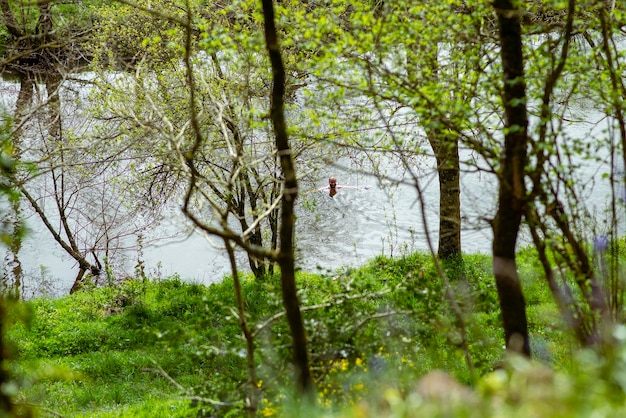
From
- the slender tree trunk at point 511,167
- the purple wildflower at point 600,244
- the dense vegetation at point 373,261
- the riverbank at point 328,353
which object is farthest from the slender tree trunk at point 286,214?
the purple wildflower at point 600,244

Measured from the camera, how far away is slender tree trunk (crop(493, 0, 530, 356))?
4012 mm

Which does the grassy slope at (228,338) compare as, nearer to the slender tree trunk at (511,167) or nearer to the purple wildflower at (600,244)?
the slender tree trunk at (511,167)

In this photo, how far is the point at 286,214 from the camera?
3781 mm

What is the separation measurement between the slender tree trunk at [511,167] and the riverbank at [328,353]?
0.83 feet

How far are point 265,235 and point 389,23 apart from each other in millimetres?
7130

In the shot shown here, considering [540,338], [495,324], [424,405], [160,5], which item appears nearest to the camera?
[424,405]

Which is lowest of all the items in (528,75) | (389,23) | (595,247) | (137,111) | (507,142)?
(595,247)

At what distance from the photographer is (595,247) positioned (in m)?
4.80

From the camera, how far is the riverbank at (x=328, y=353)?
5.45ft

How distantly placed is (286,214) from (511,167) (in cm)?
143

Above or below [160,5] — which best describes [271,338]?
below

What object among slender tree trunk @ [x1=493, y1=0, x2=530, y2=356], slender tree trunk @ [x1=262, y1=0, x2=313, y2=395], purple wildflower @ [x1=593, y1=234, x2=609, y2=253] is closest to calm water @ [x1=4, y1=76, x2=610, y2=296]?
purple wildflower @ [x1=593, y1=234, x2=609, y2=253]

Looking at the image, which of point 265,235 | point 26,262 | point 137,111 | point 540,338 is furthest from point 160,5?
point 540,338

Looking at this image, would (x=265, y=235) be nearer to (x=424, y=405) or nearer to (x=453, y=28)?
(x=453, y=28)
